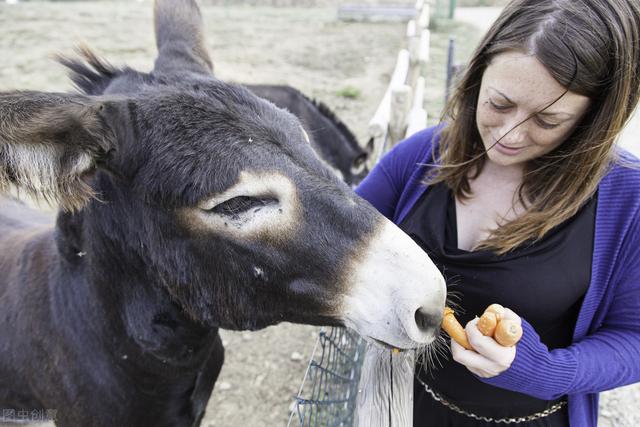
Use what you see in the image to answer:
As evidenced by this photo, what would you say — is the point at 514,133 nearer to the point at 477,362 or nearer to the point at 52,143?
the point at 477,362

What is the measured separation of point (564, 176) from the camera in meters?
1.53

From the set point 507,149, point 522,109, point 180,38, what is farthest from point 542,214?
point 180,38

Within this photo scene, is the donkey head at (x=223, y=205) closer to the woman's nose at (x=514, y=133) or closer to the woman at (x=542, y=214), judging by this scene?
the woman at (x=542, y=214)

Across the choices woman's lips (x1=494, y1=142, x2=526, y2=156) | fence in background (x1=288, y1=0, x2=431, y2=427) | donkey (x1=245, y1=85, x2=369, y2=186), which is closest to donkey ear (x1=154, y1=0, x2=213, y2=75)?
woman's lips (x1=494, y1=142, x2=526, y2=156)

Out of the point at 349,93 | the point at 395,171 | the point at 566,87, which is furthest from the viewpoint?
the point at 349,93

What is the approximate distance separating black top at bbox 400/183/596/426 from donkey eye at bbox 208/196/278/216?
2.08 ft

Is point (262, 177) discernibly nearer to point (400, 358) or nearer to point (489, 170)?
point (400, 358)

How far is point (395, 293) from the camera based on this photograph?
48.1 inches

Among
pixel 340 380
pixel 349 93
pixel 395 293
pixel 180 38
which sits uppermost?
pixel 180 38

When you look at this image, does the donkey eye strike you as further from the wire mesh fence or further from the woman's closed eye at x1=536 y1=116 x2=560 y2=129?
the wire mesh fence

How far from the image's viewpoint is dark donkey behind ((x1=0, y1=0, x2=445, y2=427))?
4.19 feet

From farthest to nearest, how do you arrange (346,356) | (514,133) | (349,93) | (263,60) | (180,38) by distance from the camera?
(263,60)
(349,93)
(346,356)
(180,38)
(514,133)

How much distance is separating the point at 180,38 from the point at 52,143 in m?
0.96

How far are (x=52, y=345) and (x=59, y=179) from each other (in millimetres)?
914
